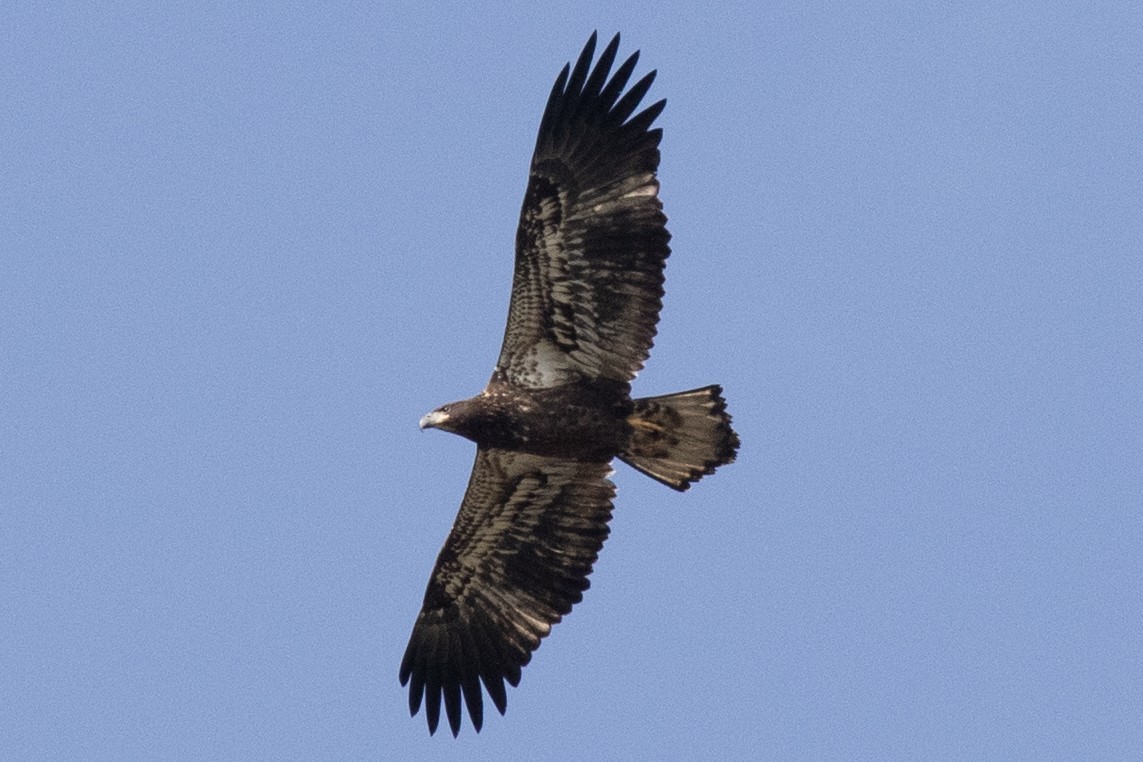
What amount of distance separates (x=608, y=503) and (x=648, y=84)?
12.3 feet

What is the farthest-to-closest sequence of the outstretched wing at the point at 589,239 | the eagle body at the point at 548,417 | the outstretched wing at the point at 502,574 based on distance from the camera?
the outstretched wing at the point at 502,574
the eagle body at the point at 548,417
the outstretched wing at the point at 589,239

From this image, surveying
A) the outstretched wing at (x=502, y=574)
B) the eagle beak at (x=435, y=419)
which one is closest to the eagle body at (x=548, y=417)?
the eagle beak at (x=435, y=419)

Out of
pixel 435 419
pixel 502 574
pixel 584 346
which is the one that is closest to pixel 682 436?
pixel 584 346

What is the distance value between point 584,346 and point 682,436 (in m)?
1.15

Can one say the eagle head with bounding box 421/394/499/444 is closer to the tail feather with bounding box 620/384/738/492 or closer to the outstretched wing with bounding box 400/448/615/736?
the outstretched wing with bounding box 400/448/615/736

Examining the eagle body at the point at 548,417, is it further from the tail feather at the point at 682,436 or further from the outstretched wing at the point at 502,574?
the outstretched wing at the point at 502,574

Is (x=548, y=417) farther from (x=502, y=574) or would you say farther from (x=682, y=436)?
(x=502, y=574)

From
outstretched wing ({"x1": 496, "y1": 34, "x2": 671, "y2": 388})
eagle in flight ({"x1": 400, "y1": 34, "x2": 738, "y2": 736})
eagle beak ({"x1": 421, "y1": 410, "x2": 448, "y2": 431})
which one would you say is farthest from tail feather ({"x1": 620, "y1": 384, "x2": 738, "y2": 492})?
eagle beak ({"x1": 421, "y1": 410, "x2": 448, "y2": 431})

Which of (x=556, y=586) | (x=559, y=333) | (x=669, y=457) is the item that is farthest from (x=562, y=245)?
(x=556, y=586)

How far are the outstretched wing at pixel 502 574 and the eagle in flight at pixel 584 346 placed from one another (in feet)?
0.07

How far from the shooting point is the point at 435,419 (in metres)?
18.2

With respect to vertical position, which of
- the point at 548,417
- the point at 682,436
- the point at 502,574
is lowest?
the point at 502,574

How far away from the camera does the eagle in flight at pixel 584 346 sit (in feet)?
58.1

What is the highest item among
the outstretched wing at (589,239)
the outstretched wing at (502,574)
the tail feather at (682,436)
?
the outstretched wing at (589,239)
